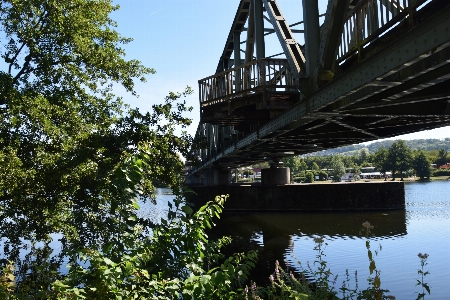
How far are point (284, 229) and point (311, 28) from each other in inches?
745

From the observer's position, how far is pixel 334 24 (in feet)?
30.2

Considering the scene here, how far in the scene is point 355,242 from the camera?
22.2m

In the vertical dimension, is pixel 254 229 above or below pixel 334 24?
below

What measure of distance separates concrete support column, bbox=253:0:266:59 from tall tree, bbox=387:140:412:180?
134m

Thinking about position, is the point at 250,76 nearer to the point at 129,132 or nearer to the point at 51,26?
the point at 129,132

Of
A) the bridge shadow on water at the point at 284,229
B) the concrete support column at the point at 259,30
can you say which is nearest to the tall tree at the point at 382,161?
the bridge shadow on water at the point at 284,229

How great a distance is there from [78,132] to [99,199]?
2.02 m

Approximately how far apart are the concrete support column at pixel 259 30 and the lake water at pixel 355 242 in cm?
771

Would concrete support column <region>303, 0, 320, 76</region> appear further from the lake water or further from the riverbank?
the riverbank

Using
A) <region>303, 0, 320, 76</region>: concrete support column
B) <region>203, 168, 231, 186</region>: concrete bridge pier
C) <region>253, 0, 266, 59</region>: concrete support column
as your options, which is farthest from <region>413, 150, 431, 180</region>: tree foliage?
<region>303, 0, 320, 76</region>: concrete support column

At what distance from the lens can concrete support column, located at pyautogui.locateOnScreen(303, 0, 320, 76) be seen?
1145 cm

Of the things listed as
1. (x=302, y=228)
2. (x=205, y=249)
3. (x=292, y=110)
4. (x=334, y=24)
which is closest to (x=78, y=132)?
(x=292, y=110)

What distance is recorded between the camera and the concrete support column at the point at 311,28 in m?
11.4

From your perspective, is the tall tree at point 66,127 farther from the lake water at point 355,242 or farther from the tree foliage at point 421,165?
the tree foliage at point 421,165
